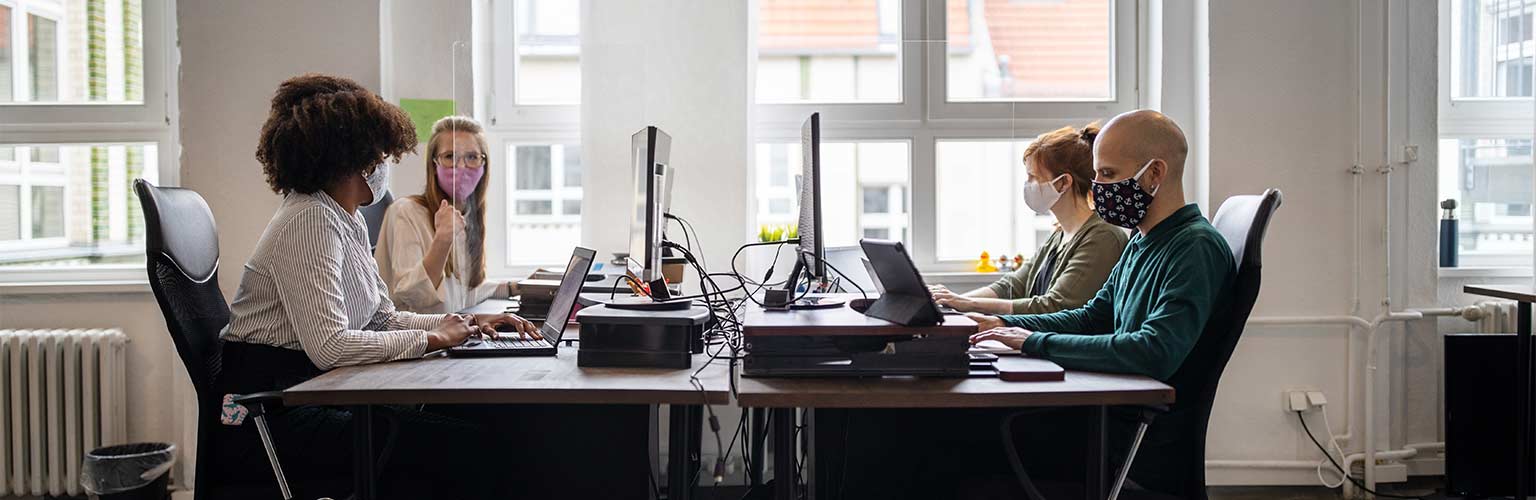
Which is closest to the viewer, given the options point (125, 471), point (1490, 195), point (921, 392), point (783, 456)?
point (921, 392)

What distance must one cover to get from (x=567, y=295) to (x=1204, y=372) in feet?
4.15

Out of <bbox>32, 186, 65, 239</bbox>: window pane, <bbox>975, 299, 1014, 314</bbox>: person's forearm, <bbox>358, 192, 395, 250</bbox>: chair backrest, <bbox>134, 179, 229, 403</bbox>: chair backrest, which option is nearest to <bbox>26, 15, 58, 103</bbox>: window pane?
<bbox>32, 186, 65, 239</bbox>: window pane

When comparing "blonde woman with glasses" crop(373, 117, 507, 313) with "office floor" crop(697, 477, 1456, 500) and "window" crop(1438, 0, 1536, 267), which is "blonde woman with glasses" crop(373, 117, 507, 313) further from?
"window" crop(1438, 0, 1536, 267)

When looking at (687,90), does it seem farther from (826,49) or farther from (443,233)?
(443,233)

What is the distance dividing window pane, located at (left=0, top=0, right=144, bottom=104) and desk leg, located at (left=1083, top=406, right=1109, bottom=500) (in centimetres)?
345

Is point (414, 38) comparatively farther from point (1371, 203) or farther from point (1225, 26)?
point (1371, 203)

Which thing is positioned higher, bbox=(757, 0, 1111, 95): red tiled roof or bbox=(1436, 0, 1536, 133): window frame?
bbox=(757, 0, 1111, 95): red tiled roof

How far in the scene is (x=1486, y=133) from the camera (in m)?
3.79

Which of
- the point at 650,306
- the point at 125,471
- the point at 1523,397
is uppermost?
the point at 650,306

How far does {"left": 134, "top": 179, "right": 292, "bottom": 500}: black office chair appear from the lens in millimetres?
1869

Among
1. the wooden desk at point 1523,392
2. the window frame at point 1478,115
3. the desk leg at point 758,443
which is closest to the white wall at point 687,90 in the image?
the desk leg at point 758,443

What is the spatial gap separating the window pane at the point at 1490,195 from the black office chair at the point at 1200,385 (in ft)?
8.13

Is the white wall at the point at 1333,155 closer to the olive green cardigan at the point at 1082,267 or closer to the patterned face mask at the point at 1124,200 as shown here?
the olive green cardigan at the point at 1082,267

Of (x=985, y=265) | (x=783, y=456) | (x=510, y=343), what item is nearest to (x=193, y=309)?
(x=510, y=343)
